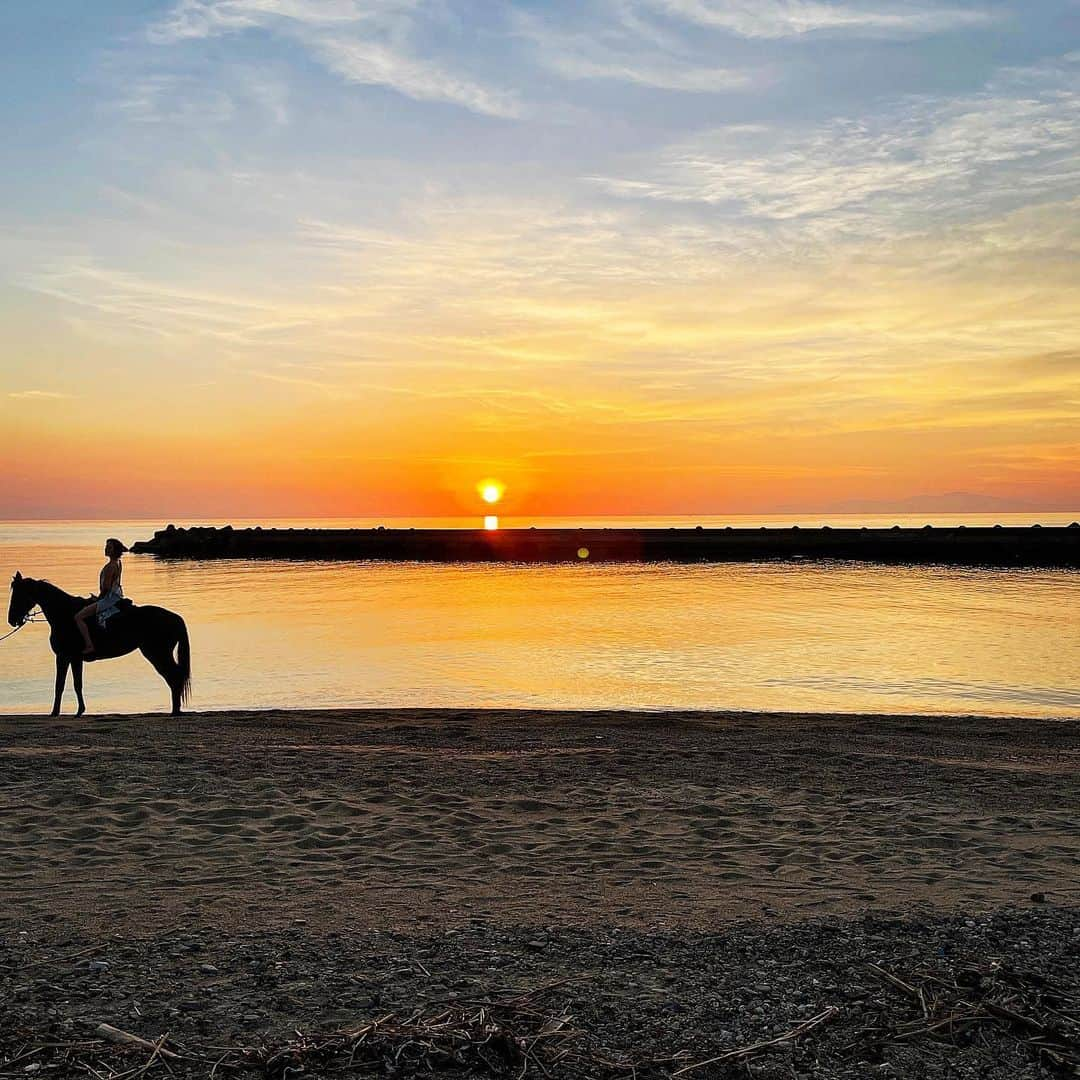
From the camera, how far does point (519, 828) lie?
8586 millimetres

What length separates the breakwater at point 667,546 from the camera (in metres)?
79.6

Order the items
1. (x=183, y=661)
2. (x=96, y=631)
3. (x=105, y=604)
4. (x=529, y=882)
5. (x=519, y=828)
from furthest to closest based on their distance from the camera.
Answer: (x=183, y=661) → (x=96, y=631) → (x=105, y=604) → (x=519, y=828) → (x=529, y=882)

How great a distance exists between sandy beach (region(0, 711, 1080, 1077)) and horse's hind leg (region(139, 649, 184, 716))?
166 inches

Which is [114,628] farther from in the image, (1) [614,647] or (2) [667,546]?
(2) [667,546]

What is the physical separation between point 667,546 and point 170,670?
260ft

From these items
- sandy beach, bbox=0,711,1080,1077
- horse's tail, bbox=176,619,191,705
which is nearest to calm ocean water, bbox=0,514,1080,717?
horse's tail, bbox=176,619,191,705

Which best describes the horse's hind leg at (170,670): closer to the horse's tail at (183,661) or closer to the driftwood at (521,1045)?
the horse's tail at (183,661)

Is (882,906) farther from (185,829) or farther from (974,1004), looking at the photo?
(185,829)

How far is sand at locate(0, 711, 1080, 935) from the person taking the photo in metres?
6.52

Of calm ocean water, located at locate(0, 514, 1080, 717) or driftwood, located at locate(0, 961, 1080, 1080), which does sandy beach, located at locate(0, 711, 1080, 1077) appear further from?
calm ocean water, located at locate(0, 514, 1080, 717)

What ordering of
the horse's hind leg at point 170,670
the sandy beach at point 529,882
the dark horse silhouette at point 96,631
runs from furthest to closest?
1. the horse's hind leg at point 170,670
2. the dark horse silhouette at point 96,631
3. the sandy beach at point 529,882

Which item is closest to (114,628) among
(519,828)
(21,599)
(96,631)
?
(96,631)

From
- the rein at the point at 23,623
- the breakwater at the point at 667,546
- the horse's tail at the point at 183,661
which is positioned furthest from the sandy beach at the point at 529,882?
the breakwater at the point at 667,546

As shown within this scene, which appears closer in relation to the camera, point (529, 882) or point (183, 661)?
point (529, 882)
